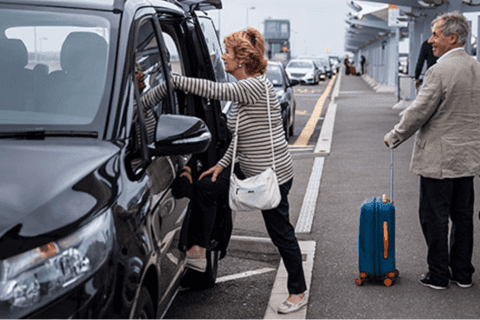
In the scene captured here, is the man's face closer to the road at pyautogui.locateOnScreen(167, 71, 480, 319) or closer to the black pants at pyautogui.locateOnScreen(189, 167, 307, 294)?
the black pants at pyautogui.locateOnScreen(189, 167, 307, 294)

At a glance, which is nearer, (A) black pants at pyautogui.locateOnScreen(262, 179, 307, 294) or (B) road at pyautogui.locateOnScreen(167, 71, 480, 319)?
(A) black pants at pyautogui.locateOnScreen(262, 179, 307, 294)

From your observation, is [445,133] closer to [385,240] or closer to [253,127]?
[385,240]

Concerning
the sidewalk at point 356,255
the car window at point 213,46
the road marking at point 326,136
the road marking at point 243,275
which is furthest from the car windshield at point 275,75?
the car window at point 213,46

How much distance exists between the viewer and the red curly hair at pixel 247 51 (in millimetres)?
4352

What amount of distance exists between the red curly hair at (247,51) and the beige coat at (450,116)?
112 cm

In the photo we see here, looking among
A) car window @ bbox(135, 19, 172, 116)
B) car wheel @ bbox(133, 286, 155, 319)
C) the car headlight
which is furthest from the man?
the car headlight

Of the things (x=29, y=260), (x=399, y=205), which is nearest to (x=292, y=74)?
(x=399, y=205)

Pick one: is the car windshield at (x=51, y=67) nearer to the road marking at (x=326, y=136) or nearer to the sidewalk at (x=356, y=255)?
the sidewalk at (x=356, y=255)

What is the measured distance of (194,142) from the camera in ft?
10.9

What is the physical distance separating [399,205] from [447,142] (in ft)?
11.1

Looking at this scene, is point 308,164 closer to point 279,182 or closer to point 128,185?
point 279,182

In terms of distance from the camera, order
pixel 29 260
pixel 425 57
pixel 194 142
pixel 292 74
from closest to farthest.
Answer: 1. pixel 29 260
2. pixel 194 142
3. pixel 425 57
4. pixel 292 74

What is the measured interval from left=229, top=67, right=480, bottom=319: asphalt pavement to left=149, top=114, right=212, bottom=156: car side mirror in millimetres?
1703

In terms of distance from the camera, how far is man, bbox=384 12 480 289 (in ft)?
16.0
